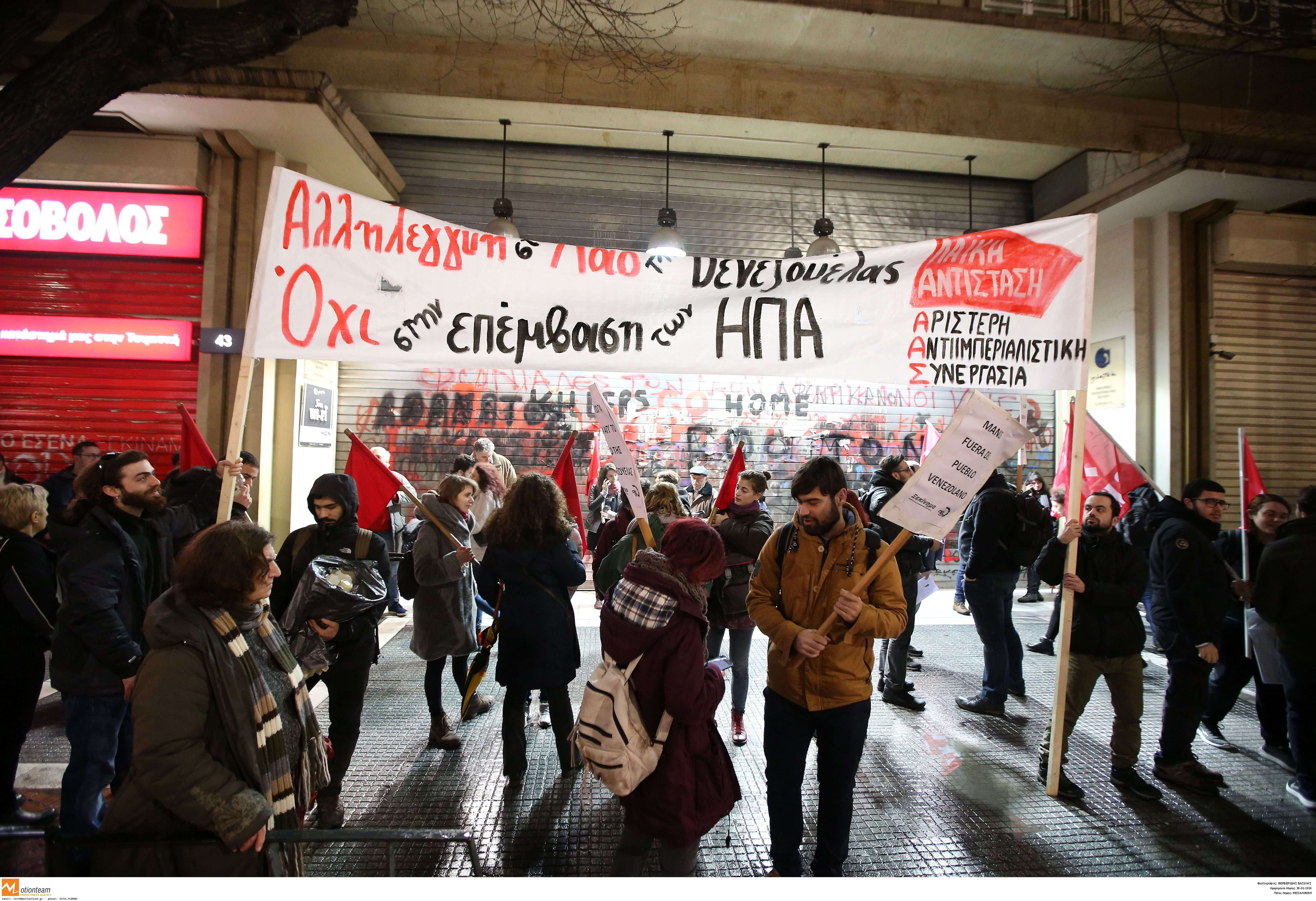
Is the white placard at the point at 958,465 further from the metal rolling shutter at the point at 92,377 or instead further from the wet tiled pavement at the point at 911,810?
the metal rolling shutter at the point at 92,377

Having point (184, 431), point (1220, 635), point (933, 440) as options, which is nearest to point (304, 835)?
point (184, 431)

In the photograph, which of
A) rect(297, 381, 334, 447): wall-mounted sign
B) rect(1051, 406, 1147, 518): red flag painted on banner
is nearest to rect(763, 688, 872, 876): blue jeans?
rect(1051, 406, 1147, 518): red flag painted on banner

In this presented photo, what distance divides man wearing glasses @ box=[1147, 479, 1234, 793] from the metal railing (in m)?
4.33

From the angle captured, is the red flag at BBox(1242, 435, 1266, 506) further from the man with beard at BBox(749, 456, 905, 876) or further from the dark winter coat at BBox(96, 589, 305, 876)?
the dark winter coat at BBox(96, 589, 305, 876)

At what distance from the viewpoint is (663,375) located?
33.9 feet

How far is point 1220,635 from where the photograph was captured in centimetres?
473

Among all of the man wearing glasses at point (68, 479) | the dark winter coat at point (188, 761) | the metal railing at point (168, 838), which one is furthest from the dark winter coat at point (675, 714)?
the man wearing glasses at point (68, 479)

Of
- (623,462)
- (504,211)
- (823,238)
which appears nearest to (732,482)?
(623,462)

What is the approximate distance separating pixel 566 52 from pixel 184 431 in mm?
6368

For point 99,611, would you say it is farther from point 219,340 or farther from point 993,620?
point 219,340

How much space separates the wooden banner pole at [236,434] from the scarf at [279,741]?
88 cm

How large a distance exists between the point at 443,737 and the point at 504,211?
6992 millimetres

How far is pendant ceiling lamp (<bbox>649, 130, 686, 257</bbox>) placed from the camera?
29.7 feet

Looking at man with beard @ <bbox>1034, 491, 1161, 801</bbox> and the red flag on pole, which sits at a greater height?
the red flag on pole
